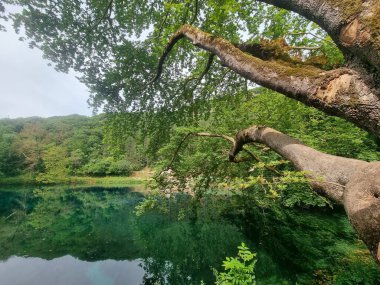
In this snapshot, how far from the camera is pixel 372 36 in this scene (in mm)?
1918

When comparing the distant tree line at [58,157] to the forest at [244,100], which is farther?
the distant tree line at [58,157]

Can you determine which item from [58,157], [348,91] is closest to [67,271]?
[348,91]

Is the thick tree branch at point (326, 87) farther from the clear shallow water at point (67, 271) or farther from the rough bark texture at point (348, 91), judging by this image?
the clear shallow water at point (67, 271)

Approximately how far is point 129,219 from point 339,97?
29660 millimetres

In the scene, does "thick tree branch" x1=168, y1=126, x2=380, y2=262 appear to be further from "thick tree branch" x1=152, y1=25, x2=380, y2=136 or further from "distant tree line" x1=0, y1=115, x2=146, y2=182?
"distant tree line" x1=0, y1=115, x2=146, y2=182

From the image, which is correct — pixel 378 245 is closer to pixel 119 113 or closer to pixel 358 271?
pixel 119 113

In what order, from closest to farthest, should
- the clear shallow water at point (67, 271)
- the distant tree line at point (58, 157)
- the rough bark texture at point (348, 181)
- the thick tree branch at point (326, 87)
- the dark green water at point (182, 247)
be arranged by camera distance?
the rough bark texture at point (348, 181)
the thick tree branch at point (326, 87)
the dark green water at point (182, 247)
the clear shallow water at point (67, 271)
the distant tree line at point (58, 157)

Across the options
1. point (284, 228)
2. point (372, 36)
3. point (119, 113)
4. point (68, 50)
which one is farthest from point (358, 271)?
point (68, 50)

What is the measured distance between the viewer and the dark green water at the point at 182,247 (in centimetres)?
1226

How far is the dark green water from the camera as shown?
1226 cm

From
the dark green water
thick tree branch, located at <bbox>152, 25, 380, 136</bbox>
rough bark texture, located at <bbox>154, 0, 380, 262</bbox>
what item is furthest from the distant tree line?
rough bark texture, located at <bbox>154, 0, 380, 262</bbox>

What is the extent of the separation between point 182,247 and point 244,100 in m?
11.8

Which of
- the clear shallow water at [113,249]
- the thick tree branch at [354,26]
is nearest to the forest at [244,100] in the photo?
the thick tree branch at [354,26]

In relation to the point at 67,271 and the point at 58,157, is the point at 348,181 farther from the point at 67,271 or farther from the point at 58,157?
the point at 58,157
